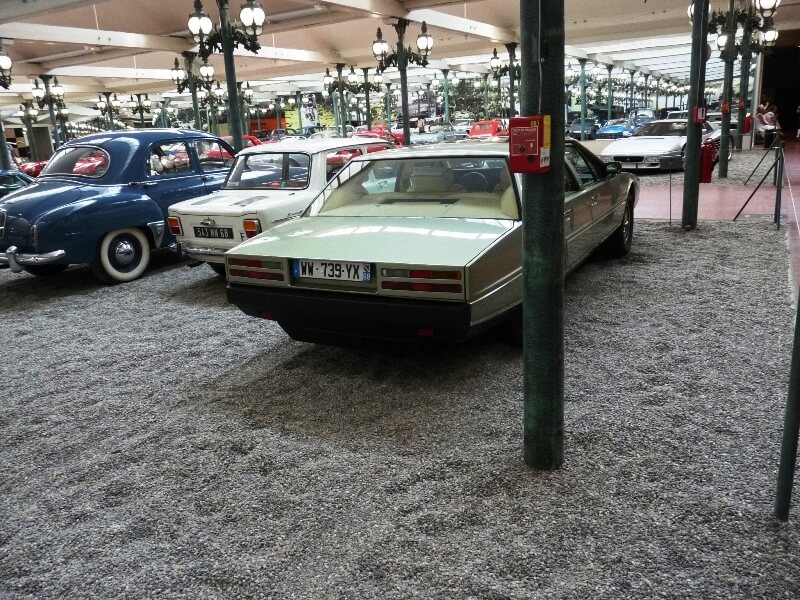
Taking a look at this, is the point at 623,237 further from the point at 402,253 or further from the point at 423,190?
the point at 402,253

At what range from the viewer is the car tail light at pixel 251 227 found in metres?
5.97

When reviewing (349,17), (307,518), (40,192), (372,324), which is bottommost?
(307,518)

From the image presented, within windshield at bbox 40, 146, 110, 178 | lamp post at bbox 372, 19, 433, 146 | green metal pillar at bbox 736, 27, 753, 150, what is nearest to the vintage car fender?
windshield at bbox 40, 146, 110, 178

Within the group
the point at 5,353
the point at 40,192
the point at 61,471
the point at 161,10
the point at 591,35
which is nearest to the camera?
the point at 61,471

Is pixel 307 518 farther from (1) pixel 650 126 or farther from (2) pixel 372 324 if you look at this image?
(1) pixel 650 126

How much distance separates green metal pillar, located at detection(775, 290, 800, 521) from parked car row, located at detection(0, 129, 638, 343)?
1.53 m

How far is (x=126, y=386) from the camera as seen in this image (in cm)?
412

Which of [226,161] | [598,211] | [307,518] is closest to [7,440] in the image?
[307,518]

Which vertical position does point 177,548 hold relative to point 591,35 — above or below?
below

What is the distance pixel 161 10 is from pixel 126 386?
16252 millimetres

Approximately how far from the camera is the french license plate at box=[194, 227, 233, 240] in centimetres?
611

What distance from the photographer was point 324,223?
4.43 meters

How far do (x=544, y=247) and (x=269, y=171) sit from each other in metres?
5.08

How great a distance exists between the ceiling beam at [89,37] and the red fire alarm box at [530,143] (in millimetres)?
17094
